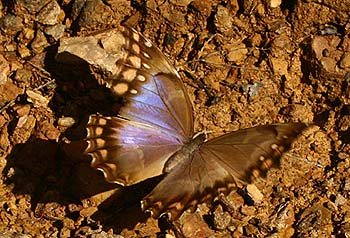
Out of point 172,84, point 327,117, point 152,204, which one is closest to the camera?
point 152,204

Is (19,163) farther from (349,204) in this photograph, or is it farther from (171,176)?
(349,204)

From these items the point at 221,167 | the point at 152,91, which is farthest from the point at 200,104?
the point at 221,167

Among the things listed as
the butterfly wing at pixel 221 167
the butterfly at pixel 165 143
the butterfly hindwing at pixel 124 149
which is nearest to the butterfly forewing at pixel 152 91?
the butterfly at pixel 165 143

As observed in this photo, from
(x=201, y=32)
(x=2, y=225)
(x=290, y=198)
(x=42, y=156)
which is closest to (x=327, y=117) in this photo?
(x=290, y=198)

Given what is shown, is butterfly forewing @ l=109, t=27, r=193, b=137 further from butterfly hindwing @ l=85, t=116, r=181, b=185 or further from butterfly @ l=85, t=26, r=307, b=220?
butterfly hindwing @ l=85, t=116, r=181, b=185

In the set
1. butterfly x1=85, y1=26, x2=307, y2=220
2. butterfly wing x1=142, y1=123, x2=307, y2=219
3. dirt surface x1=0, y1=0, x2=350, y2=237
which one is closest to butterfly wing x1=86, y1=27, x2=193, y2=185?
butterfly x1=85, y1=26, x2=307, y2=220

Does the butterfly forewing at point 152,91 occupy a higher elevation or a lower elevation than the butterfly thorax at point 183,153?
higher

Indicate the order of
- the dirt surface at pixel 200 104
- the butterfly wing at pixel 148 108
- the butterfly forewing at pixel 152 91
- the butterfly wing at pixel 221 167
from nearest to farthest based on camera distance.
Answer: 1. the butterfly wing at pixel 221 167
2. the butterfly wing at pixel 148 108
3. the butterfly forewing at pixel 152 91
4. the dirt surface at pixel 200 104

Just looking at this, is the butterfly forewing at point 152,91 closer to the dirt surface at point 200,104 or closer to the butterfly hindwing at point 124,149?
Answer: the butterfly hindwing at point 124,149
